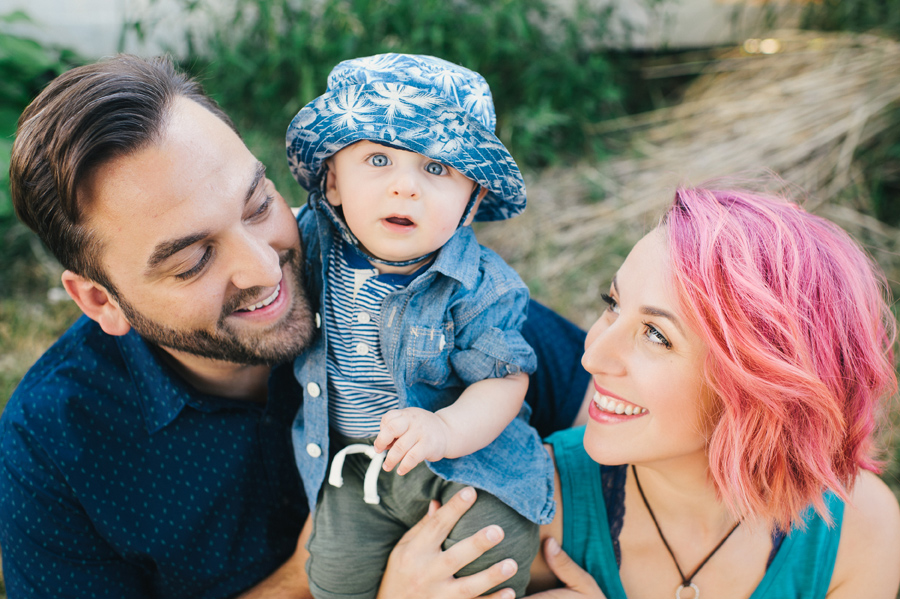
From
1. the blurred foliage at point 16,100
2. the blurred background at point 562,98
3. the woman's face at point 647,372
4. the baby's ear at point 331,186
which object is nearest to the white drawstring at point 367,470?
the woman's face at point 647,372

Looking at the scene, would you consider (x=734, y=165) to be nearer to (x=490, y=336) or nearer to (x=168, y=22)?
(x=490, y=336)

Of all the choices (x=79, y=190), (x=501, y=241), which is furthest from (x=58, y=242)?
(x=501, y=241)

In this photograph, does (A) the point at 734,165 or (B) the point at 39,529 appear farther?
(A) the point at 734,165

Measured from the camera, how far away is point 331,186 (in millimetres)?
1833

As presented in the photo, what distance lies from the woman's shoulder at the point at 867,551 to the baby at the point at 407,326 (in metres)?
0.83

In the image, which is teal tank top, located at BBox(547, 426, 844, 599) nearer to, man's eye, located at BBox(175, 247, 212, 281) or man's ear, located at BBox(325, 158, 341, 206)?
man's ear, located at BBox(325, 158, 341, 206)

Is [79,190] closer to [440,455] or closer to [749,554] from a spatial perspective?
[440,455]

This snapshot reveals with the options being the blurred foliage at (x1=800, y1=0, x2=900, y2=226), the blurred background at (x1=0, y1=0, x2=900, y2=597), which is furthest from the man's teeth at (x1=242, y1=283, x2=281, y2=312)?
the blurred foliage at (x1=800, y1=0, x2=900, y2=226)

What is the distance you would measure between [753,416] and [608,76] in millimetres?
3647

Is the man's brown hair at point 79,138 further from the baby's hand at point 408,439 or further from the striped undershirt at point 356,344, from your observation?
the baby's hand at point 408,439

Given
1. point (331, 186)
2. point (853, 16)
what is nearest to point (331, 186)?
point (331, 186)

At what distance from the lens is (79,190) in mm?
1667

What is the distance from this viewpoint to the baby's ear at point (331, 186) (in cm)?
181

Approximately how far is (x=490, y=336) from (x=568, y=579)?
0.73 metres
